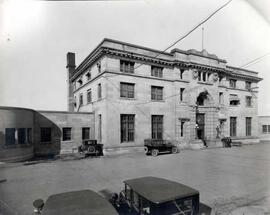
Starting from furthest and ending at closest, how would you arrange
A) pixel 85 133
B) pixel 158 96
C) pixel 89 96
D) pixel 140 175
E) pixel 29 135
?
1. pixel 89 96
2. pixel 158 96
3. pixel 85 133
4. pixel 29 135
5. pixel 140 175

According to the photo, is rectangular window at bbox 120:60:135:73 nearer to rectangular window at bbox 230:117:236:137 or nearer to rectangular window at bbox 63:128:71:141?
rectangular window at bbox 63:128:71:141

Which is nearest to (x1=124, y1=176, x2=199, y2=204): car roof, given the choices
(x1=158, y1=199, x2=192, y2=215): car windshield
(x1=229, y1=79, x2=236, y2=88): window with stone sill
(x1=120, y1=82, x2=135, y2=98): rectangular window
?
(x1=158, y1=199, x2=192, y2=215): car windshield

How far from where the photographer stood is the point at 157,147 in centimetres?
2030

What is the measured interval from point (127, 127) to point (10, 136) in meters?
11.6

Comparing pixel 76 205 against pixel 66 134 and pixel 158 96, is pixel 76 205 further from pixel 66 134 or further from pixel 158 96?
pixel 158 96

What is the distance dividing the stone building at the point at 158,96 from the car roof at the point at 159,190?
14.8 m

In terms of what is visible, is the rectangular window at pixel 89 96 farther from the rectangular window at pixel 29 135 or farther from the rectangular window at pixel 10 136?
the rectangular window at pixel 10 136

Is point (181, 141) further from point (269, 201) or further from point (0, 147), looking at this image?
point (0, 147)

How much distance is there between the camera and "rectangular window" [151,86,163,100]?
24000mm

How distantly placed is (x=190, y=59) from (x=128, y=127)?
12.9 meters

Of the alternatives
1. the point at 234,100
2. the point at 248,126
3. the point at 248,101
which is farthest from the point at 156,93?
the point at 248,101

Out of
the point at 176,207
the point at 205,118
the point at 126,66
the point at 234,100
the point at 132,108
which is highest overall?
the point at 126,66

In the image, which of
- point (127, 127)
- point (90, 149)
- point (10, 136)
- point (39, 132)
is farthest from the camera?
point (127, 127)

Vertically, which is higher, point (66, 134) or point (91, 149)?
point (66, 134)
